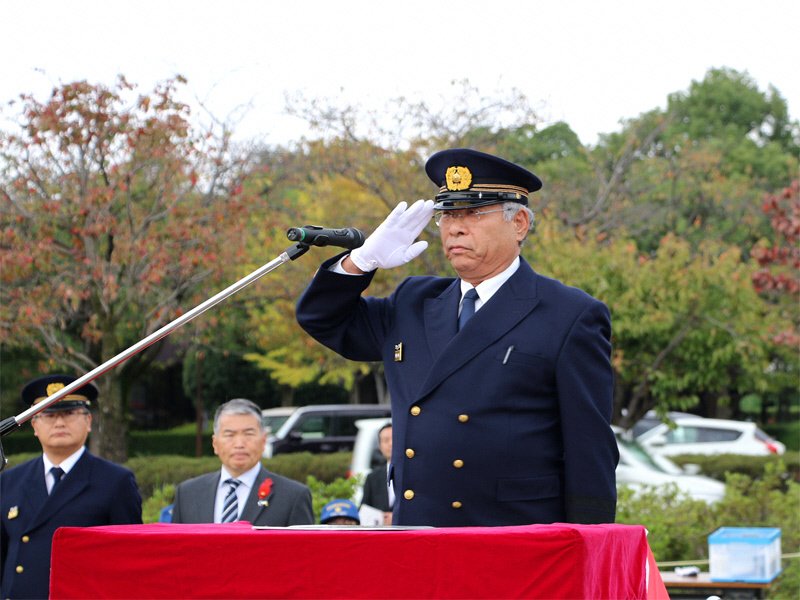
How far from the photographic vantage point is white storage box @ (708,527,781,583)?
5.34m

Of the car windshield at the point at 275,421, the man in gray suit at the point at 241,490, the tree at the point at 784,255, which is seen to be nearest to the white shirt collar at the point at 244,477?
the man in gray suit at the point at 241,490

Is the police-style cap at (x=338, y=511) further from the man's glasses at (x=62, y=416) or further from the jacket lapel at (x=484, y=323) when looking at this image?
the jacket lapel at (x=484, y=323)

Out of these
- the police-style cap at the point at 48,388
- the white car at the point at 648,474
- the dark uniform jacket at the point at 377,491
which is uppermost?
the police-style cap at the point at 48,388

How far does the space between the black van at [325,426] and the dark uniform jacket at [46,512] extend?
11560 mm

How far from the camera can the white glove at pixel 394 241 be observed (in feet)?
8.52

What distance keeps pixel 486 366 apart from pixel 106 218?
786 cm

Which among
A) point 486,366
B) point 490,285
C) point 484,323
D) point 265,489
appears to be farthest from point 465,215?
point 265,489

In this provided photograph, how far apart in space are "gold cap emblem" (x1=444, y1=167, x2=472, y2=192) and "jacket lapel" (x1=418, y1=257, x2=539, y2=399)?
31cm

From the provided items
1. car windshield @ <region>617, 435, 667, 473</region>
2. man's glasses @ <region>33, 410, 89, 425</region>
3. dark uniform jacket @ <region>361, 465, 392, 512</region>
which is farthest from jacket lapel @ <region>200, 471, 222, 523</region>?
car windshield @ <region>617, 435, 667, 473</region>

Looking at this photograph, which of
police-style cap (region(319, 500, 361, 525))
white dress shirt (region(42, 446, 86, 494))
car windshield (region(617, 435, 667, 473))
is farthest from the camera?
car windshield (region(617, 435, 667, 473))

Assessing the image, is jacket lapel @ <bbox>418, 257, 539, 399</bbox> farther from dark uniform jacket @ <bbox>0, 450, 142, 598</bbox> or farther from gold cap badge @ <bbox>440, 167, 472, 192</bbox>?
dark uniform jacket @ <bbox>0, 450, 142, 598</bbox>

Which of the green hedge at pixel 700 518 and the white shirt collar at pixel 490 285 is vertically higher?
the white shirt collar at pixel 490 285

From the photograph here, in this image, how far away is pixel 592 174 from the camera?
52.7 ft

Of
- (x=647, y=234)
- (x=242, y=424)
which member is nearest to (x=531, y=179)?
(x=242, y=424)
